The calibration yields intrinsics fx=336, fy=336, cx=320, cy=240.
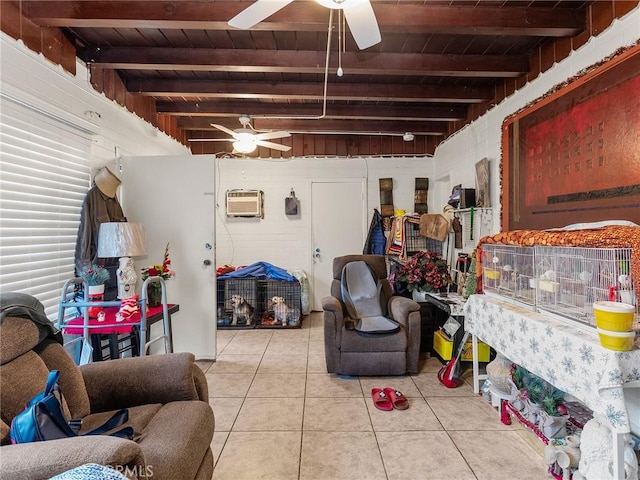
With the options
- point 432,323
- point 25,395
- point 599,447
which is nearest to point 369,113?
point 432,323

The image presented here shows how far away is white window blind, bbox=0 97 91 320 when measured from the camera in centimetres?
207

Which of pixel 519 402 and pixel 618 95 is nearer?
pixel 618 95

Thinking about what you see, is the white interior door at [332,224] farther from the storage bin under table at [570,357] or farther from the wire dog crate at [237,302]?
the storage bin under table at [570,357]

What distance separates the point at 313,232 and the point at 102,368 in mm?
3799

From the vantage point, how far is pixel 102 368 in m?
1.62

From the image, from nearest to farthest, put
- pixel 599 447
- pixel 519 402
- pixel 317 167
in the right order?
pixel 599 447 < pixel 519 402 < pixel 317 167

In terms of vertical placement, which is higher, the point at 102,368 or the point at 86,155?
the point at 86,155

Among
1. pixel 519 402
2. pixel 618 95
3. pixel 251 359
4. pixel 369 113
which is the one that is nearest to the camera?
pixel 618 95

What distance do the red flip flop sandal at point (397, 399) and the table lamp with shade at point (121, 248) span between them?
6.82ft

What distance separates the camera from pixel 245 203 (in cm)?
511

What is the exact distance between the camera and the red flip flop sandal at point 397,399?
238cm

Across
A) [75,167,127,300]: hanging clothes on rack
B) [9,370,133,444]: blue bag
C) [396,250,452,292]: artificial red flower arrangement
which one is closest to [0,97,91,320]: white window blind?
[75,167,127,300]: hanging clothes on rack

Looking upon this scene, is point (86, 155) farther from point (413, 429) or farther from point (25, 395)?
point (413, 429)

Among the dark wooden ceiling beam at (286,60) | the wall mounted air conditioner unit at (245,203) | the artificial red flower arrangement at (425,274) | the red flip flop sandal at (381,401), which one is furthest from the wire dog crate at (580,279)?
the wall mounted air conditioner unit at (245,203)
